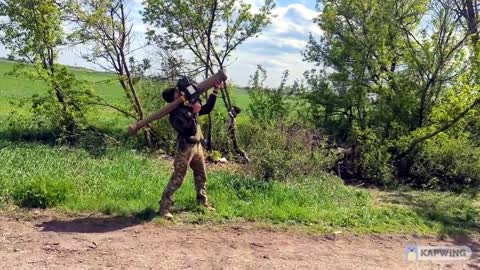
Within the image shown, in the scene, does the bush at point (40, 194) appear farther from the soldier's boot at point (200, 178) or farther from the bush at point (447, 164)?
the bush at point (447, 164)

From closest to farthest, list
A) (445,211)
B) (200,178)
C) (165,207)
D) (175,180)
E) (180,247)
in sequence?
(180,247), (165,207), (175,180), (200,178), (445,211)

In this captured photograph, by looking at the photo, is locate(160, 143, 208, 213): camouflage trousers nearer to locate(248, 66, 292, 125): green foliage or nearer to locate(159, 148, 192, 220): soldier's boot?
locate(159, 148, 192, 220): soldier's boot

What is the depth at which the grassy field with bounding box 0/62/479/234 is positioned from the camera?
7.39 metres

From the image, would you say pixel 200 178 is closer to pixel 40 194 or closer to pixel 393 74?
pixel 40 194

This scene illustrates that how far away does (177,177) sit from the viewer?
23.8 feet

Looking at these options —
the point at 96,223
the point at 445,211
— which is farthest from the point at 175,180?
the point at 445,211

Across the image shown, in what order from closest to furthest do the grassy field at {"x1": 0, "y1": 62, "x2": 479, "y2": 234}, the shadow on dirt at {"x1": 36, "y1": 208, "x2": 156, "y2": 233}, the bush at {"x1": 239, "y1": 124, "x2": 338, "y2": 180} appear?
the shadow on dirt at {"x1": 36, "y1": 208, "x2": 156, "y2": 233}, the grassy field at {"x1": 0, "y1": 62, "x2": 479, "y2": 234}, the bush at {"x1": 239, "y1": 124, "x2": 338, "y2": 180}

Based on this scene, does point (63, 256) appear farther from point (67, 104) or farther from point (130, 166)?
point (67, 104)

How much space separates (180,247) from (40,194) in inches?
98.8

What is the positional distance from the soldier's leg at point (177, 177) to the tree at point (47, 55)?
19.2ft

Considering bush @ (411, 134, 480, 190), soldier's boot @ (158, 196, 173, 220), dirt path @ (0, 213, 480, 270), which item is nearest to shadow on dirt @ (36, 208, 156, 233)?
dirt path @ (0, 213, 480, 270)

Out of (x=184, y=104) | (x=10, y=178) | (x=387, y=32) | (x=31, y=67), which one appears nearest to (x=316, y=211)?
(x=184, y=104)

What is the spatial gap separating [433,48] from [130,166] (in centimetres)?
733

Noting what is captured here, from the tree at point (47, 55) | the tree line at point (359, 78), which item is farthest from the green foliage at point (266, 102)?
the tree at point (47, 55)
